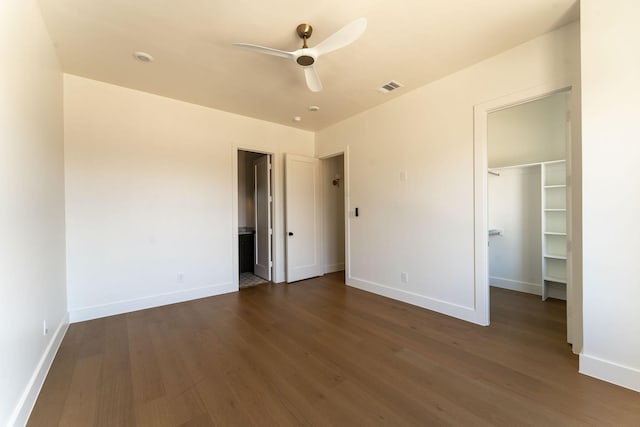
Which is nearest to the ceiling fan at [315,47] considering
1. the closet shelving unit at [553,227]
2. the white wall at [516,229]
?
the closet shelving unit at [553,227]

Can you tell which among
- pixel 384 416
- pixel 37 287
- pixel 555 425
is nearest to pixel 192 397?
pixel 384 416

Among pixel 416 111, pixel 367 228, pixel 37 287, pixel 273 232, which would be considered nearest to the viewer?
pixel 37 287

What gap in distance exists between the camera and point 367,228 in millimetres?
4094

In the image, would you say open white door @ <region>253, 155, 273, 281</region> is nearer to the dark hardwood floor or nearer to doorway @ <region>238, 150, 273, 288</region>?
doorway @ <region>238, 150, 273, 288</region>

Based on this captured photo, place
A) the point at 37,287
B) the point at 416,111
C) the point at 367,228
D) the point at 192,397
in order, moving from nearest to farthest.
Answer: the point at 192,397 < the point at 37,287 < the point at 416,111 < the point at 367,228

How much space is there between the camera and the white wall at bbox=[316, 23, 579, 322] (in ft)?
8.35

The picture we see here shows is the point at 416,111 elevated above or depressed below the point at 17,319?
above

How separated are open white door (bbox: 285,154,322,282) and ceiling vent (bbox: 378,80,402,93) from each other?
6.36ft

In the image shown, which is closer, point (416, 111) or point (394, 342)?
point (394, 342)

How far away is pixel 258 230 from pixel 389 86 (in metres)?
3.42

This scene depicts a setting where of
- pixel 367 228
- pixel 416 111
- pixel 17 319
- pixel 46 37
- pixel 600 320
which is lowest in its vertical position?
pixel 600 320

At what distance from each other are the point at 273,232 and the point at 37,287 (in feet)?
9.98

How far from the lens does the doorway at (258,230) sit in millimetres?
4730

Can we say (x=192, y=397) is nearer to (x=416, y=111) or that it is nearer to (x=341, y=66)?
(x=341, y=66)
